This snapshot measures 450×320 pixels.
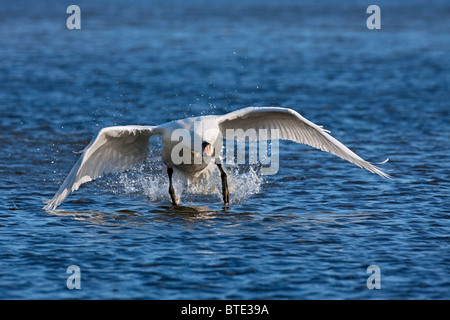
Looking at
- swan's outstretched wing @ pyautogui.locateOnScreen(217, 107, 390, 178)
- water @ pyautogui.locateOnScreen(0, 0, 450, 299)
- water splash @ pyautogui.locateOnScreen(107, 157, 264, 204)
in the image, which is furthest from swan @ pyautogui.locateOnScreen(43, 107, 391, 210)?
water @ pyautogui.locateOnScreen(0, 0, 450, 299)

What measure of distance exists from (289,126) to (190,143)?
187 cm

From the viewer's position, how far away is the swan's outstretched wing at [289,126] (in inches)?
468

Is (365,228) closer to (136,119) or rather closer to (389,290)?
(389,290)

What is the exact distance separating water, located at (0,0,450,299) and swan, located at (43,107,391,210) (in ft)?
1.83

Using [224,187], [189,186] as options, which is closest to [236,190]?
[224,187]

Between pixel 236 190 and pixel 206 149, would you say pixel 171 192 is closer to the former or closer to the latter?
pixel 236 190

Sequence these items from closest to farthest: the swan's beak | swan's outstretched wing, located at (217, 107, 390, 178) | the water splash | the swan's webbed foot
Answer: the swan's beak
swan's outstretched wing, located at (217, 107, 390, 178)
the swan's webbed foot
the water splash

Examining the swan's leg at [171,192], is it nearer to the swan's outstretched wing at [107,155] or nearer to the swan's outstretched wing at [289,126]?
the swan's outstretched wing at [107,155]

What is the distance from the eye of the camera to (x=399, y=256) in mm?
9836

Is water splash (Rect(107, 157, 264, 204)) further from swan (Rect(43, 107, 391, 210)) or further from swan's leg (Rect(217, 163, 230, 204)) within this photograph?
swan (Rect(43, 107, 391, 210))

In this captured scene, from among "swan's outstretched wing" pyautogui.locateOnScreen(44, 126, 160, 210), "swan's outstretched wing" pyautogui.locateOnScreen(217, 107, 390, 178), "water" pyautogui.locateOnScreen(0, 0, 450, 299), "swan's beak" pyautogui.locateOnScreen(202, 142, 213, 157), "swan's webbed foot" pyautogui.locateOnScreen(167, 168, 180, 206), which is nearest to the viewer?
"water" pyautogui.locateOnScreen(0, 0, 450, 299)

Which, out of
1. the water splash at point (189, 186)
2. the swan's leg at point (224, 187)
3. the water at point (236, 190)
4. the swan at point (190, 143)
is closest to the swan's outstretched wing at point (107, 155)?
the swan at point (190, 143)

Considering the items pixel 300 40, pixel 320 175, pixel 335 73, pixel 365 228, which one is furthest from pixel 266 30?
pixel 365 228

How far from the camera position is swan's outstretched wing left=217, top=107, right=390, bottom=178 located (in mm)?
11883
